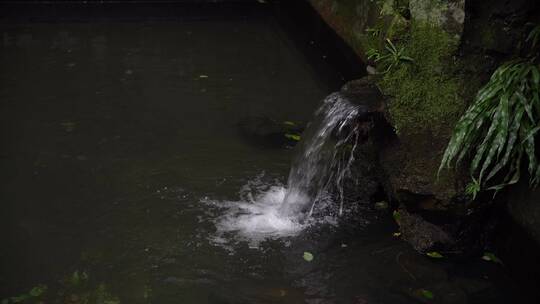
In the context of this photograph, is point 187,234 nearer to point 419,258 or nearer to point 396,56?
point 419,258

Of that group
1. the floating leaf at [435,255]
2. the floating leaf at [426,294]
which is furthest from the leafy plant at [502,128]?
the floating leaf at [426,294]

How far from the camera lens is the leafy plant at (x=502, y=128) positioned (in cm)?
448

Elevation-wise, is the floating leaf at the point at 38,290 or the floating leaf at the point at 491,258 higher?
the floating leaf at the point at 491,258

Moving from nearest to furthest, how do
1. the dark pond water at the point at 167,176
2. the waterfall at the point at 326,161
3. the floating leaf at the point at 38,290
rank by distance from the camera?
1. the floating leaf at the point at 38,290
2. the dark pond water at the point at 167,176
3. the waterfall at the point at 326,161

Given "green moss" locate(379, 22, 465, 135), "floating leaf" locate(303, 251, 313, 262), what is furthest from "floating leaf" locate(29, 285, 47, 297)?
"green moss" locate(379, 22, 465, 135)

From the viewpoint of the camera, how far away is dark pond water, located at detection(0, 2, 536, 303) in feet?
15.8

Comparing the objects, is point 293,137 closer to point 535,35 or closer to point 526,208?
point 526,208

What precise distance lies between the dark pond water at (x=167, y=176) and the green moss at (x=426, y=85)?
94 centimetres

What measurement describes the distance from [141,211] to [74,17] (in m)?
5.17

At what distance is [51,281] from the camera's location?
475cm

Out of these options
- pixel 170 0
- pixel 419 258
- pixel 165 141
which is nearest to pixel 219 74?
pixel 165 141

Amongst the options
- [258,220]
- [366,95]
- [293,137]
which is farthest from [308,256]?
[293,137]

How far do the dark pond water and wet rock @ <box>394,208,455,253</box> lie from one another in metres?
0.09

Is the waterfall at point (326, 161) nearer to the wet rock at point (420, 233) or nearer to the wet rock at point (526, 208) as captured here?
the wet rock at point (420, 233)
